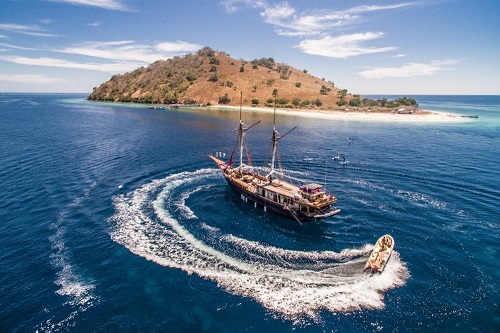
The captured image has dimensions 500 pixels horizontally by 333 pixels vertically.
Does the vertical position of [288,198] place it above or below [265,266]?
above

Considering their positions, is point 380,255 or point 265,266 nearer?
point 265,266

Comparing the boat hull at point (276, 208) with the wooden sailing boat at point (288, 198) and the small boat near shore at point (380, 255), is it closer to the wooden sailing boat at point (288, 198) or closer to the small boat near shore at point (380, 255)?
the wooden sailing boat at point (288, 198)

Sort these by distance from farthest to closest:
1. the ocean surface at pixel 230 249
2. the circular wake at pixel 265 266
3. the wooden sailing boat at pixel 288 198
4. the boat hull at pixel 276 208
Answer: the wooden sailing boat at pixel 288 198, the boat hull at pixel 276 208, the circular wake at pixel 265 266, the ocean surface at pixel 230 249

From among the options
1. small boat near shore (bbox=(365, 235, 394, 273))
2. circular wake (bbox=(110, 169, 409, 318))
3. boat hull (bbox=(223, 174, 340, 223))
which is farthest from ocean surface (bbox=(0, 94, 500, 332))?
boat hull (bbox=(223, 174, 340, 223))

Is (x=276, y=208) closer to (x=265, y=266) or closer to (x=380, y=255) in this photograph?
(x=265, y=266)

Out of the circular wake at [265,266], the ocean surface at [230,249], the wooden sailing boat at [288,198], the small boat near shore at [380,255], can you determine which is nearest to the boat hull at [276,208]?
the wooden sailing boat at [288,198]

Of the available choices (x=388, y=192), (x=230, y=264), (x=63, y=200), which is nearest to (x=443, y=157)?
(x=388, y=192)

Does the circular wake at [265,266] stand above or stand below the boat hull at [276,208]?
below

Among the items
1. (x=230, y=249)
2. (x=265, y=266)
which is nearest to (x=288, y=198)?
(x=230, y=249)
